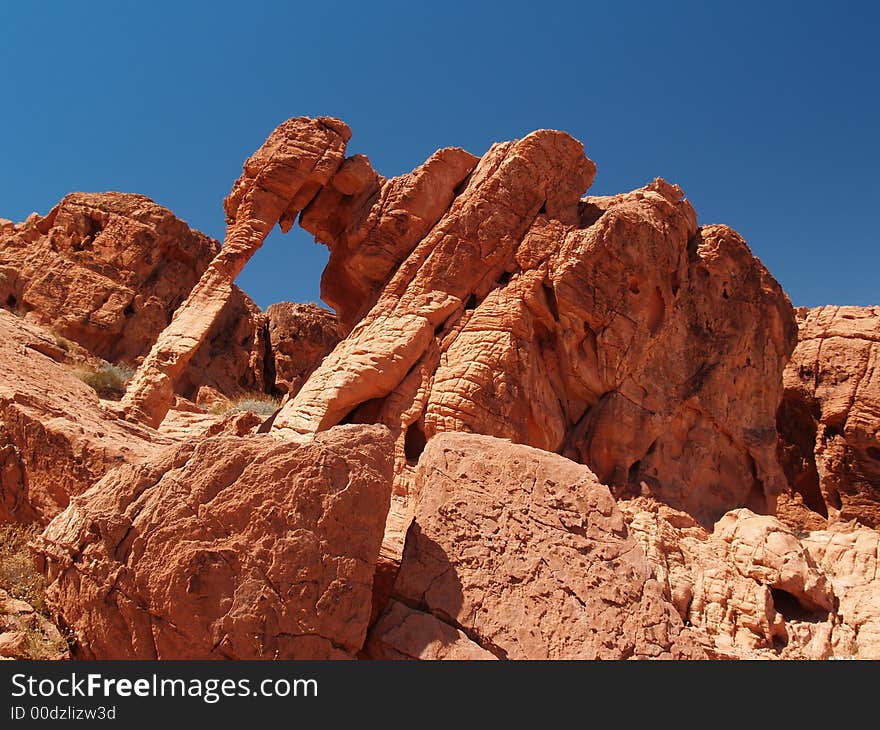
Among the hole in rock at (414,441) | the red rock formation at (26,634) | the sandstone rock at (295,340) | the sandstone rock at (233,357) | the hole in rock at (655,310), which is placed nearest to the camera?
the red rock formation at (26,634)

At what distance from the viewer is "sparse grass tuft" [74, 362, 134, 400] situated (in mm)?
17031

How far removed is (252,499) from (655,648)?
10.5ft

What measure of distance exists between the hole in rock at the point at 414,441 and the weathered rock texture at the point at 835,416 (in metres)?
12.3

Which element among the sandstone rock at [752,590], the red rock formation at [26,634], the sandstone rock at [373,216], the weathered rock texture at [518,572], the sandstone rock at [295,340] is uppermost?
the sandstone rock at [295,340]

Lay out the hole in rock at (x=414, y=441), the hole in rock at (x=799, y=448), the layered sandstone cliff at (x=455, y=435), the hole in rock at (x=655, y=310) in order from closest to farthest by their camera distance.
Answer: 1. the layered sandstone cliff at (x=455, y=435)
2. the hole in rock at (x=414, y=441)
3. the hole in rock at (x=655, y=310)
4. the hole in rock at (x=799, y=448)

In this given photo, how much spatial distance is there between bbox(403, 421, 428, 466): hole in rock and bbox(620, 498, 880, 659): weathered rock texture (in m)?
3.62

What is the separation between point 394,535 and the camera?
7.82m

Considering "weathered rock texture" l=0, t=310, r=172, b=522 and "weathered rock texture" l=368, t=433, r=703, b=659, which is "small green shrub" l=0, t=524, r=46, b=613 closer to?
"weathered rock texture" l=0, t=310, r=172, b=522

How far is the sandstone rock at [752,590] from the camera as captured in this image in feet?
31.2

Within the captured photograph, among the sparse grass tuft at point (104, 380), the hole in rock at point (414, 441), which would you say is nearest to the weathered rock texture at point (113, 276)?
the sparse grass tuft at point (104, 380)

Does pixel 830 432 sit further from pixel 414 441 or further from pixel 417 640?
pixel 417 640

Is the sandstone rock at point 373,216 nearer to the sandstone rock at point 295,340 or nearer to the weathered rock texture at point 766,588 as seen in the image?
the weathered rock texture at point 766,588

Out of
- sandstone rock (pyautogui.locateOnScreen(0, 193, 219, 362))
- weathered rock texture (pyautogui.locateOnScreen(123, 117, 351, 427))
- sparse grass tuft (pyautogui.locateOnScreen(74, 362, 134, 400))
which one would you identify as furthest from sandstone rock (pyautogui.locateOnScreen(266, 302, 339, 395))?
weathered rock texture (pyautogui.locateOnScreen(123, 117, 351, 427))

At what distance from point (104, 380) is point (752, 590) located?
45.3 ft
